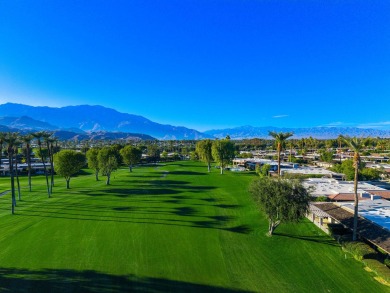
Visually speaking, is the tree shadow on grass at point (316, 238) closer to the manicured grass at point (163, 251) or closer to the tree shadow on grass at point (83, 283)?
the manicured grass at point (163, 251)

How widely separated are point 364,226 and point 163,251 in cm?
2196

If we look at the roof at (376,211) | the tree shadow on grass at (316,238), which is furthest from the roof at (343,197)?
the tree shadow on grass at (316,238)

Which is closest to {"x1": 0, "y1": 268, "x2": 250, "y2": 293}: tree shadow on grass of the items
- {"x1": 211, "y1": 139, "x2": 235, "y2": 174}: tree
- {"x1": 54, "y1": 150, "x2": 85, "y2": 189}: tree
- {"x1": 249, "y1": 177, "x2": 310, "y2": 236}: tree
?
{"x1": 249, "y1": 177, "x2": 310, "y2": 236}: tree

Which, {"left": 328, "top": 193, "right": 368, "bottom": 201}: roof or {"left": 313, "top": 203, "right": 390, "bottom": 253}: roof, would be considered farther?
{"left": 328, "top": 193, "right": 368, "bottom": 201}: roof

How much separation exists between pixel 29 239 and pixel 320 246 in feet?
104

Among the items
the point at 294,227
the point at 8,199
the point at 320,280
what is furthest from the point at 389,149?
the point at 8,199

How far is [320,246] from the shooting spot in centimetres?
2922

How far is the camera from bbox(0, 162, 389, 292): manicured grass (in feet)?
70.8

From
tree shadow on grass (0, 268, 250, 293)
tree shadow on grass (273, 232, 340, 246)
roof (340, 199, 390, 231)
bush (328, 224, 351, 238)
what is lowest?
tree shadow on grass (0, 268, 250, 293)

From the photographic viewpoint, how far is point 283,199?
29.7 m

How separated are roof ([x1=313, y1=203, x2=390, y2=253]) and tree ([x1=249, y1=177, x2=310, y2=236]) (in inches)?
230

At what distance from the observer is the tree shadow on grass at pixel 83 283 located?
20.5 m

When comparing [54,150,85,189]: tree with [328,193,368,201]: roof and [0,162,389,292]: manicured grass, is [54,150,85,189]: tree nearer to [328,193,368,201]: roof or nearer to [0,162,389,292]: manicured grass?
[0,162,389,292]: manicured grass

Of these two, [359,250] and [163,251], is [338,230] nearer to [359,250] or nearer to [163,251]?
[359,250]
